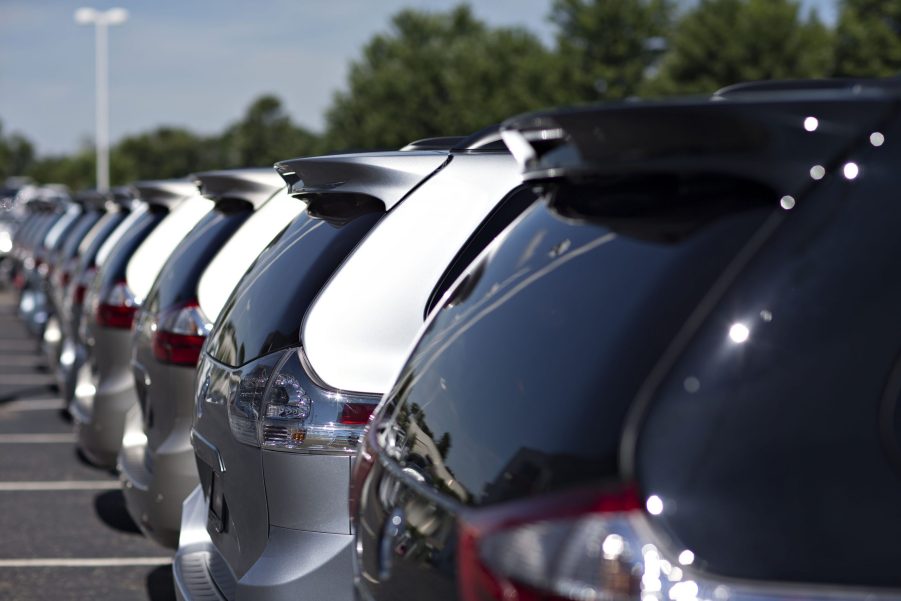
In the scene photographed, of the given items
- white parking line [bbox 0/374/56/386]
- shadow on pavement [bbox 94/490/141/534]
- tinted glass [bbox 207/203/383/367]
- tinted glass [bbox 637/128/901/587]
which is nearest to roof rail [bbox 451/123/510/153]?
tinted glass [bbox 207/203/383/367]

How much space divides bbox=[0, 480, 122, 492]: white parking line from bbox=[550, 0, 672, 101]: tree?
204 ft

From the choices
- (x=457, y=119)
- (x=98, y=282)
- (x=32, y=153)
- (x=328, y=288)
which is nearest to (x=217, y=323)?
(x=328, y=288)

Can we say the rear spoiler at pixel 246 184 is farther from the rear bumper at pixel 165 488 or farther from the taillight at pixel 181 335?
the rear bumper at pixel 165 488

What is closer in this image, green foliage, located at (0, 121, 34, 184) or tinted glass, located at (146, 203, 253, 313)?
tinted glass, located at (146, 203, 253, 313)

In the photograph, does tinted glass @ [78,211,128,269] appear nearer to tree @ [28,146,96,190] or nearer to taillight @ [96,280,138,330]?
taillight @ [96,280,138,330]

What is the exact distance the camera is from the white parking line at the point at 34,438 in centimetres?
1052

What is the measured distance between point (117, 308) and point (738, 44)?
2345 inches

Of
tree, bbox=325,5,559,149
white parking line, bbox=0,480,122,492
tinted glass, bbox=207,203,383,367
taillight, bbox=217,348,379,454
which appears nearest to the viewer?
taillight, bbox=217,348,379,454

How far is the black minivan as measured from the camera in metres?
1.71

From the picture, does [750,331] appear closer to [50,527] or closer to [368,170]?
[368,170]

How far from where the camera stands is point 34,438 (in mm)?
10672

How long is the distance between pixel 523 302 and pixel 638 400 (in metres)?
0.52

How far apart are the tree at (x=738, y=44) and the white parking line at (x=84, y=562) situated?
57.5m

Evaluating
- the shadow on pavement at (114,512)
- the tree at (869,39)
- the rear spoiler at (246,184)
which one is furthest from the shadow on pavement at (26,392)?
the tree at (869,39)
